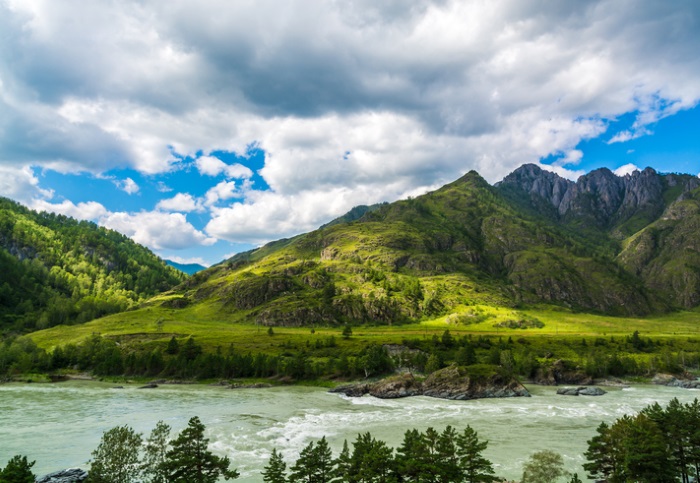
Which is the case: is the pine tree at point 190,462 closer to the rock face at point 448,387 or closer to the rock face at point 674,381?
the rock face at point 448,387

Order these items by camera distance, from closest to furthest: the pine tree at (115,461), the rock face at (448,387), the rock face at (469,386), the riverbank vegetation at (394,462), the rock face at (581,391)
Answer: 1. the pine tree at (115,461)
2. the riverbank vegetation at (394,462)
3. the rock face at (469,386)
4. the rock face at (448,387)
5. the rock face at (581,391)

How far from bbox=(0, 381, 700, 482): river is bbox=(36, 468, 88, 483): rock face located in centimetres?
798

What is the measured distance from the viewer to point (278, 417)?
320 feet

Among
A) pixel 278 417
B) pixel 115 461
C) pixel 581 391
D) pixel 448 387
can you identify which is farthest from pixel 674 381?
pixel 115 461

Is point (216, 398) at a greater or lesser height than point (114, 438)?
lesser

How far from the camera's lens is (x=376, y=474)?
41000mm

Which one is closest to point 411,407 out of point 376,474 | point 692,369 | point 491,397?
point 491,397

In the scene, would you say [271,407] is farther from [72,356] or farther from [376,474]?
[72,356]

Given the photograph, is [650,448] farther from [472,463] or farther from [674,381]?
[674,381]

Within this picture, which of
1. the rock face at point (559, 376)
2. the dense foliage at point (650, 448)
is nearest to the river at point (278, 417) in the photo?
the rock face at point (559, 376)

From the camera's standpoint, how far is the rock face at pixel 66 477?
168 feet

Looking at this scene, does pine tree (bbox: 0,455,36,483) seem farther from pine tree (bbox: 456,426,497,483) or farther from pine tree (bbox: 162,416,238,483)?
pine tree (bbox: 456,426,497,483)

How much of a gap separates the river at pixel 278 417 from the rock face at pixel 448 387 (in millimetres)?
4968

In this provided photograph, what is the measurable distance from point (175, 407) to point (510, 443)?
82.5 m
